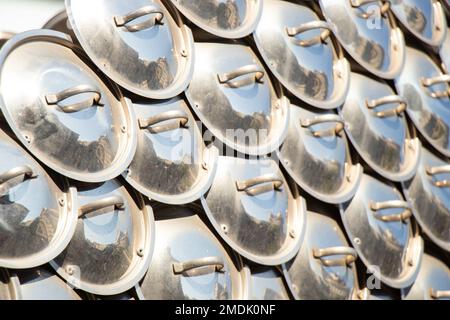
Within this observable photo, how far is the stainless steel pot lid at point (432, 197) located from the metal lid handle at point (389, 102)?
0.55 feet

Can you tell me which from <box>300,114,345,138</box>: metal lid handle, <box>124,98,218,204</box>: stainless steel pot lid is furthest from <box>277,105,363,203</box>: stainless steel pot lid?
<box>124,98,218,204</box>: stainless steel pot lid

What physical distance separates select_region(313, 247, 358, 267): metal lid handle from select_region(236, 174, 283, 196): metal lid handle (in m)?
0.19

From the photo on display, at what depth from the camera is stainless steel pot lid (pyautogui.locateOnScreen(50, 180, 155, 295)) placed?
4.82ft

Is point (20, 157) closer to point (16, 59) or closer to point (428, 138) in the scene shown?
point (16, 59)

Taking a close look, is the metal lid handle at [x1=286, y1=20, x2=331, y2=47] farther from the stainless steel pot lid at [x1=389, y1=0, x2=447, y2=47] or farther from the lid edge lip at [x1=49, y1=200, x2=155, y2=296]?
the lid edge lip at [x1=49, y1=200, x2=155, y2=296]

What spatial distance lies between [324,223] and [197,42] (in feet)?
1.56

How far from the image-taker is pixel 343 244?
1.95m

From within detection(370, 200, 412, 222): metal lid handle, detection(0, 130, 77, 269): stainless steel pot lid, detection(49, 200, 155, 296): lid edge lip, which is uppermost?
detection(0, 130, 77, 269): stainless steel pot lid

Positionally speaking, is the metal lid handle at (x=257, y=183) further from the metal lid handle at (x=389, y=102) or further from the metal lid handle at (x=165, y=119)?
the metal lid handle at (x=389, y=102)

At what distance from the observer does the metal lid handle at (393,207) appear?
2006 millimetres

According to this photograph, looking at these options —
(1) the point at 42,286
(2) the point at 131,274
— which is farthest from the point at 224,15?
(1) the point at 42,286

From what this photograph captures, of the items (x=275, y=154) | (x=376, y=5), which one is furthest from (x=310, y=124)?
(x=376, y=5)

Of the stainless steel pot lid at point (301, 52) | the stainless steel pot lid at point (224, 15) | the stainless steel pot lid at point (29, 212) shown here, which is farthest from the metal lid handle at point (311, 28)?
the stainless steel pot lid at point (29, 212)

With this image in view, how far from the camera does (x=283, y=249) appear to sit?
1799 mm
